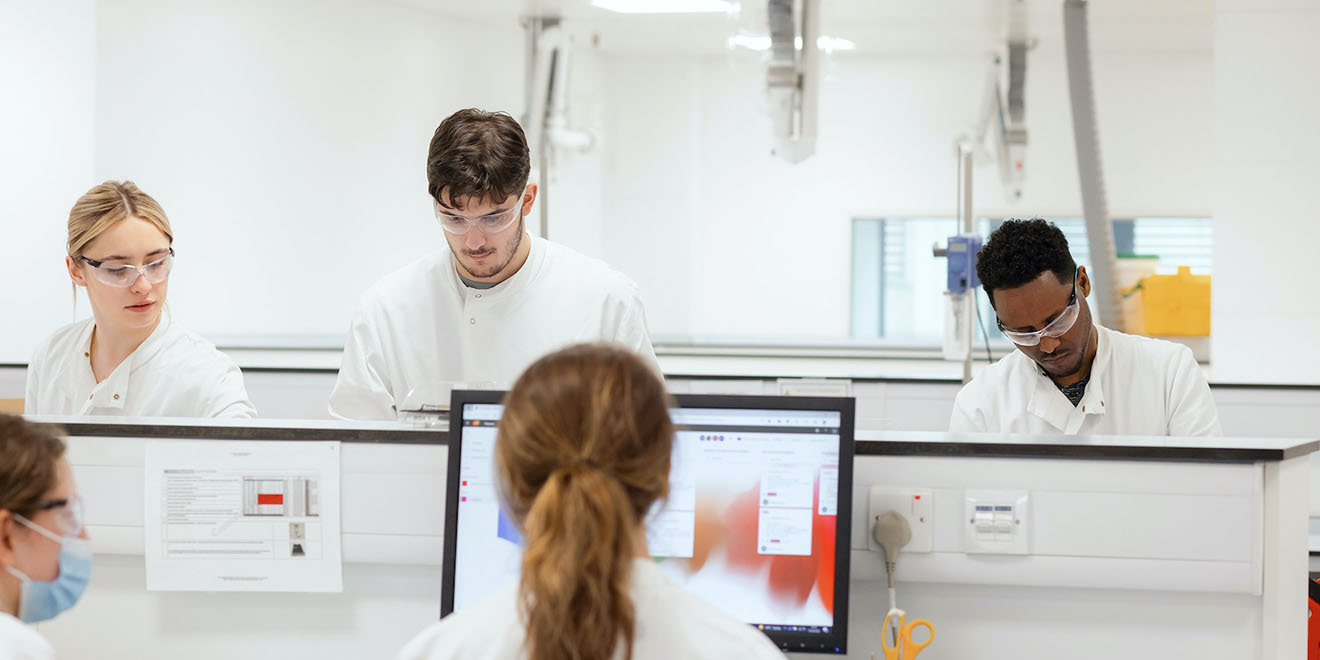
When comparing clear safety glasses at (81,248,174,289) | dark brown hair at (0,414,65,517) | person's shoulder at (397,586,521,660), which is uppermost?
clear safety glasses at (81,248,174,289)

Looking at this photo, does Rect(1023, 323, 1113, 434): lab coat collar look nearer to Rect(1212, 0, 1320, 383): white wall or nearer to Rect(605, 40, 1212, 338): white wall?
Rect(1212, 0, 1320, 383): white wall

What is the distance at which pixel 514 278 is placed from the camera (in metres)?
1.74

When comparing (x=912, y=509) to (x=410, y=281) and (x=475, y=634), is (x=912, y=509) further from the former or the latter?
(x=410, y=281)

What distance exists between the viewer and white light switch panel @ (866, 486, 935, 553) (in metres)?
1.20

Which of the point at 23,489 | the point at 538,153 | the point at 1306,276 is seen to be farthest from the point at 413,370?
Result: the point at 538,153

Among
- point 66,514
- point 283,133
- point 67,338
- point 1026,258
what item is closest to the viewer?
point 66,514

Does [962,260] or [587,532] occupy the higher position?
[962,260]

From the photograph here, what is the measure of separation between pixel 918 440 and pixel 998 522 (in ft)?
0.39

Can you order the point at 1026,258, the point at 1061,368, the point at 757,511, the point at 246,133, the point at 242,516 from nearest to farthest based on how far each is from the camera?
the point at 757,511 → the point at 242,516 → the point at 1026,258 → the point at 1061,368 → the point at 246,133

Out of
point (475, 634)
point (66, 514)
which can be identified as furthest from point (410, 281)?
point (475, 634)

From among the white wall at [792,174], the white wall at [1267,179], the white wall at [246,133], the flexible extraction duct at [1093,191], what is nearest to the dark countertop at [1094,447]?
the white wall at [1267,179]

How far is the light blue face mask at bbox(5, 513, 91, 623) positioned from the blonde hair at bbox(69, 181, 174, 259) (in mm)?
871

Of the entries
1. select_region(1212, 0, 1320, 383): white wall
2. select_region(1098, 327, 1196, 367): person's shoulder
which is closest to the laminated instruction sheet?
select_region(1098, 327, 1196, 367): person's shoulder

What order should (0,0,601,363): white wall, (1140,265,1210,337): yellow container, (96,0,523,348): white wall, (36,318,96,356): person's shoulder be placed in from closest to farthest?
(36,318,96,356): person's shoulder → (0,0,601,363): white wall → (1140,265,1210,337): yellow container → (96,0,523,348): white wall
